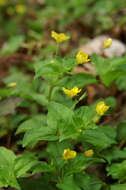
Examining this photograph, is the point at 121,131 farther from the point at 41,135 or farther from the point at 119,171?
the point at 41,135

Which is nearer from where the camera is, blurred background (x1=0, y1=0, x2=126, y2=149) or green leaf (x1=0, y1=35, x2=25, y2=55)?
blurred background (x1=0, y1=0, x2=126, y2=149)

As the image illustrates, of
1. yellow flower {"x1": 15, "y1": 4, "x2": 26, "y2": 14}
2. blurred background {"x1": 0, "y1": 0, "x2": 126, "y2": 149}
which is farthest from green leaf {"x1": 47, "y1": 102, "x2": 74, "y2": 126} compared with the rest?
yellow flower {"x1": 15, "y1": 4, "x2": 26, "y2": 14}

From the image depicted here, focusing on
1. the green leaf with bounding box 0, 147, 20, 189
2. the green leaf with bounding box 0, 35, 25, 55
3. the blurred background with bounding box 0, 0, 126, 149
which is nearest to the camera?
the green leaf with bounding box 0, 147, 20, 189

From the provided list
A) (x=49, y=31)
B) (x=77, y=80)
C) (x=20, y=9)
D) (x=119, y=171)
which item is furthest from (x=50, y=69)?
(x=20, y=9)

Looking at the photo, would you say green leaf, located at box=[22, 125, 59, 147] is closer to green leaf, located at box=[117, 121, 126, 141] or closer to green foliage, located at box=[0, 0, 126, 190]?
green foliage, located at box=[0, 0, 126, 190]

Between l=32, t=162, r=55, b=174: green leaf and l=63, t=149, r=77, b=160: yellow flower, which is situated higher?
l=63, t=149, r=77, b=160: yellow flower

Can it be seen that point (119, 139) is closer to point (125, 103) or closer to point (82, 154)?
point (82, 154)

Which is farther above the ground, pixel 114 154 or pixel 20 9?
pixel 114 154

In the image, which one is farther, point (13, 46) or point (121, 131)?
point (13, 46)

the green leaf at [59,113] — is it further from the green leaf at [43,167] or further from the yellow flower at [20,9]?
the yellow flower at [20,9]
